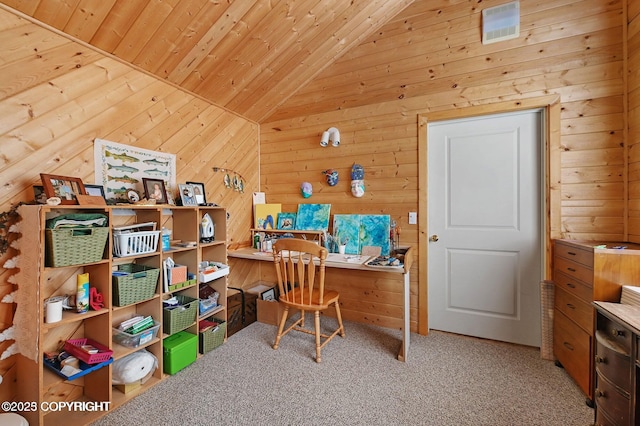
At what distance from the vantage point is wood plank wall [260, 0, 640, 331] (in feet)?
6.73

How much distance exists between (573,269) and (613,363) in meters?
0.83

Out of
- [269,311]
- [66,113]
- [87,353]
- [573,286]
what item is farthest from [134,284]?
[573,286]

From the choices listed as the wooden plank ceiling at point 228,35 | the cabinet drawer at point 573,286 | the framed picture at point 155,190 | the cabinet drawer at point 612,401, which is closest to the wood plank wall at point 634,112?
the cabinet drawer at point 573,286

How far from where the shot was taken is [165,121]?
2324 millimetres

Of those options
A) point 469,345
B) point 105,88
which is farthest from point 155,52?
point 469,345

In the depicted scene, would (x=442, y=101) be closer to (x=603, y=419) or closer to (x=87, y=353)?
(x=603, y=419)

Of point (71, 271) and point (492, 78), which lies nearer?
point (71, 271)

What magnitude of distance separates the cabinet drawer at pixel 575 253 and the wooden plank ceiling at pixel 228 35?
7.80 feet

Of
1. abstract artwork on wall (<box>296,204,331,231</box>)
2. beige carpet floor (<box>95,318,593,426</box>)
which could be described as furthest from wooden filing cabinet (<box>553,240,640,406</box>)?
abstract artwork on wall (<box>296,204,331,231</box>)

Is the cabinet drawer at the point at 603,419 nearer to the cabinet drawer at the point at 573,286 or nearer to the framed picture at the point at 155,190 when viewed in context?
the cabinet drawer at the point at 573,286

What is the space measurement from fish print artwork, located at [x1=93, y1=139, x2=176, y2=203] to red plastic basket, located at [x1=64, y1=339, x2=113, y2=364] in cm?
91

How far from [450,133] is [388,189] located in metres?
0.74

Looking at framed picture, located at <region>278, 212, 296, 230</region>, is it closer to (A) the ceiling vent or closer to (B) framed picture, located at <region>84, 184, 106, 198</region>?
(B) framed picture, located at <region>84, 184, 106, 198</region>

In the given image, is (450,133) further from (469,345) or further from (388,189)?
(469,345)
